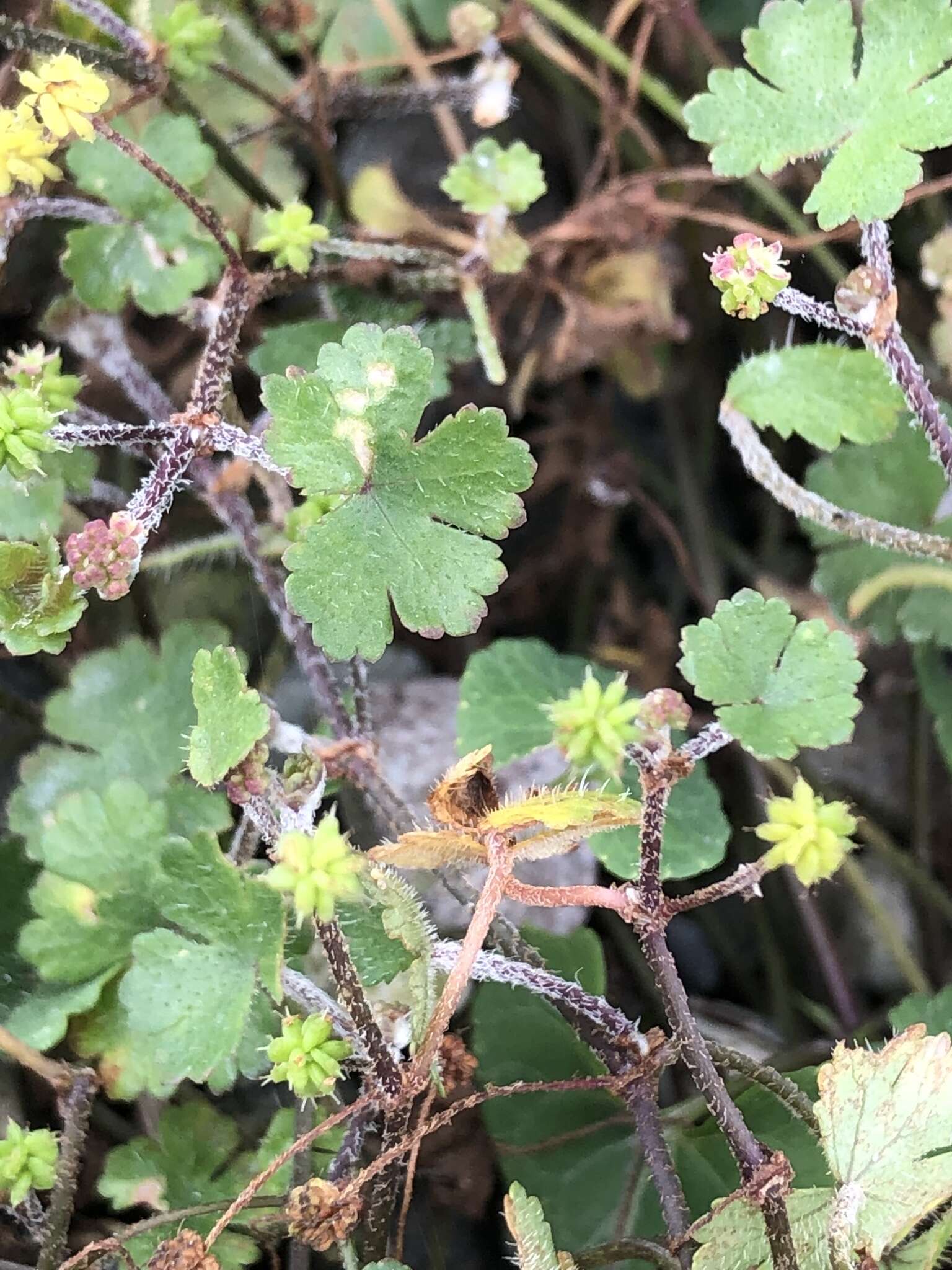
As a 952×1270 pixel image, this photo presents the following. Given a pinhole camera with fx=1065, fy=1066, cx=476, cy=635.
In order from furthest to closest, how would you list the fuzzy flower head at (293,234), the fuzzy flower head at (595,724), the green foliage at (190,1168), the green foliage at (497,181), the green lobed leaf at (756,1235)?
the green foliage at (497,181)
the fuzzy flower head at (293,234)
the green foliage at (190,1168)
the green lobed leaf at (756,1235)
the fuzzy flower head at (595,724)

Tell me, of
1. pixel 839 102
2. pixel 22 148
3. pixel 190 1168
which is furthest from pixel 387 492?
pixel 190 1168

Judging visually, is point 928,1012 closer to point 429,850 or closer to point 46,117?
point 429,850

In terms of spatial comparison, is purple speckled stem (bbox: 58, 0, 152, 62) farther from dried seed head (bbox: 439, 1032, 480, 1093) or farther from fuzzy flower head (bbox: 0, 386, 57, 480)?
dried seed head (bbox: 439, 1032, 480, 1093)

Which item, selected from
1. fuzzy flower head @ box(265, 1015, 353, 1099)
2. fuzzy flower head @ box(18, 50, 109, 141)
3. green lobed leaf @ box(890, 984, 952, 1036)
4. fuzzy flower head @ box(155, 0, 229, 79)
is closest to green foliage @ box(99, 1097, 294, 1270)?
fuzzy flower head @ box(265, 1015, 353, 1099)

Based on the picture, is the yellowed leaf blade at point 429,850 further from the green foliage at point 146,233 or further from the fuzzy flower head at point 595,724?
the green foliage at point 146,233

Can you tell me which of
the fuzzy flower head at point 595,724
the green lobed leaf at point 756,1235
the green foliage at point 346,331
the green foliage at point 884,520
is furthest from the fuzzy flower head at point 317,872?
the green foliage at point 884,520

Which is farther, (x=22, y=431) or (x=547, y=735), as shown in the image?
(x=547, y=735)

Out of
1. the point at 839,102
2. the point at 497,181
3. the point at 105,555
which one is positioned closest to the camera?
the point at 105,555
